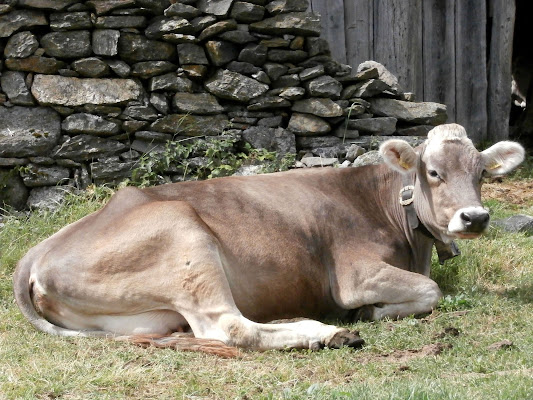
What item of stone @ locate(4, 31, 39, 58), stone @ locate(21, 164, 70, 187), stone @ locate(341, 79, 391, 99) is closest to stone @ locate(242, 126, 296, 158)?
stone @ locate(341, 79, 391, 99)

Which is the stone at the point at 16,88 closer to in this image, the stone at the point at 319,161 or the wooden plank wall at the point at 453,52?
the stone at the point at 319,161

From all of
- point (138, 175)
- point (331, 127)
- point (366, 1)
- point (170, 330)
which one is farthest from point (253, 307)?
point (366, 1)

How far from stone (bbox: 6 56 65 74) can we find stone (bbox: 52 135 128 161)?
2.69 ft

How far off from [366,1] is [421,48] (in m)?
1.22

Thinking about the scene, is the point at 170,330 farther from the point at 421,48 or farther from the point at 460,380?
the point at 421,48

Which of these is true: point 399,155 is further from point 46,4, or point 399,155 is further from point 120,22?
point 46,4

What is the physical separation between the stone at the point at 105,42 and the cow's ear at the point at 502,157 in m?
4.50

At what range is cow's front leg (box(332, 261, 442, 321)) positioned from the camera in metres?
6.13

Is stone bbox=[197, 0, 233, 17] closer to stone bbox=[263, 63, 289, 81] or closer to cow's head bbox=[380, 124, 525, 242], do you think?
stone bbox=[263, 63, 289, 81]

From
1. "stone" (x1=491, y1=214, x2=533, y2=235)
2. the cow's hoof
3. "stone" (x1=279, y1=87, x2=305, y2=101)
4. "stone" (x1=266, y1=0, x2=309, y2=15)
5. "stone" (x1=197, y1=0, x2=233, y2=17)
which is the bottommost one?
"stone" (x1=491, y1=214, x2=533, y2=235)

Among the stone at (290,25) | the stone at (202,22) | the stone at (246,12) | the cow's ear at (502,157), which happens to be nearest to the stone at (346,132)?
the stone at (290,25)

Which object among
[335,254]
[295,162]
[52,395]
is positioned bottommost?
[295,162]

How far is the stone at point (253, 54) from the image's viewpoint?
375 inches

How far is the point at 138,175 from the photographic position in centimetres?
916
